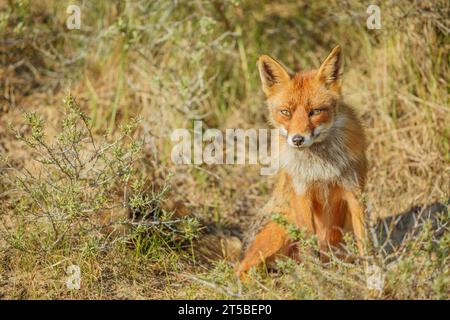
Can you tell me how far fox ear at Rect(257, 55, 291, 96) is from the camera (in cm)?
502

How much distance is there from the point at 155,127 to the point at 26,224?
2737 millimetres

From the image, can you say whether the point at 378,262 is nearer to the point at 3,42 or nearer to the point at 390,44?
the point at 390,44

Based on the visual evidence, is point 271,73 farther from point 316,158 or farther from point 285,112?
point 316,158

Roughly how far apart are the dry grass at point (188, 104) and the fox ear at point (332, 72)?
1.45m

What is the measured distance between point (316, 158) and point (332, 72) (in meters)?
0.70

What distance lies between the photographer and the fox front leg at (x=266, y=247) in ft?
16.8

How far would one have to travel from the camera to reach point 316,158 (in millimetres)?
5035
